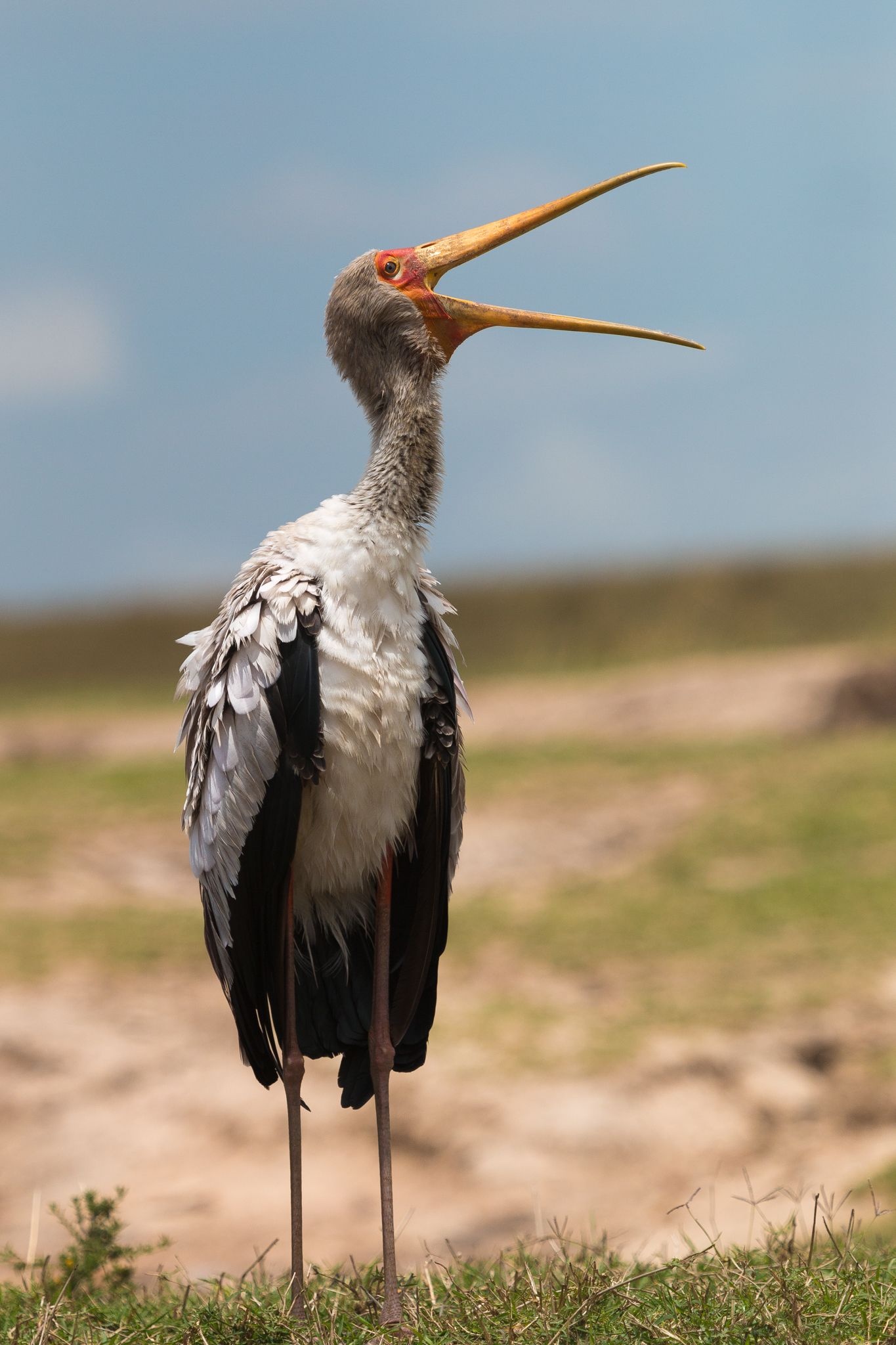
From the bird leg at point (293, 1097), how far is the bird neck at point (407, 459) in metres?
0.86

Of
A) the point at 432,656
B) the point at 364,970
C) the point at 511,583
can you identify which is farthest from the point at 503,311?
the point at 511,583

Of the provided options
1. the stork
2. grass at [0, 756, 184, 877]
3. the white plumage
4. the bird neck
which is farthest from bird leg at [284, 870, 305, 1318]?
grass at [0, 756, 184, 877]

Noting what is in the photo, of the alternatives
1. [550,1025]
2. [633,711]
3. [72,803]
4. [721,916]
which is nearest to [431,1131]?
[550,1025]

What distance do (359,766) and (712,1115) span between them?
4182mm

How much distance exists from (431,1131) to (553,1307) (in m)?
3.58

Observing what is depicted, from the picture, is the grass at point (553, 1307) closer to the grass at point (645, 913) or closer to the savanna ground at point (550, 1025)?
the savanna ground at point (550, 1025)

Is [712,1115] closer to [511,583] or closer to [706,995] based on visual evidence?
[706,995]

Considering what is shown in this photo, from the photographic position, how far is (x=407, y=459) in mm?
3191

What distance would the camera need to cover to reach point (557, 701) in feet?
57.5

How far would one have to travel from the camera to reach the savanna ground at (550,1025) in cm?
587

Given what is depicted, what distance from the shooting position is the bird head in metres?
3.23

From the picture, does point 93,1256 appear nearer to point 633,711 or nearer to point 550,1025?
point 550,1025

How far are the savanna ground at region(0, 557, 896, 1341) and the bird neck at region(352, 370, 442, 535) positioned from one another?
5.69ft

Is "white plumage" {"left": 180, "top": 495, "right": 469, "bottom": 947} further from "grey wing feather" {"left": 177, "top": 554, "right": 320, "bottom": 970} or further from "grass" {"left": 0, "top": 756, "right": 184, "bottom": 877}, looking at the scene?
"grass" {"left": 0, "top": 756, "right": 184, "bottom": 877}
